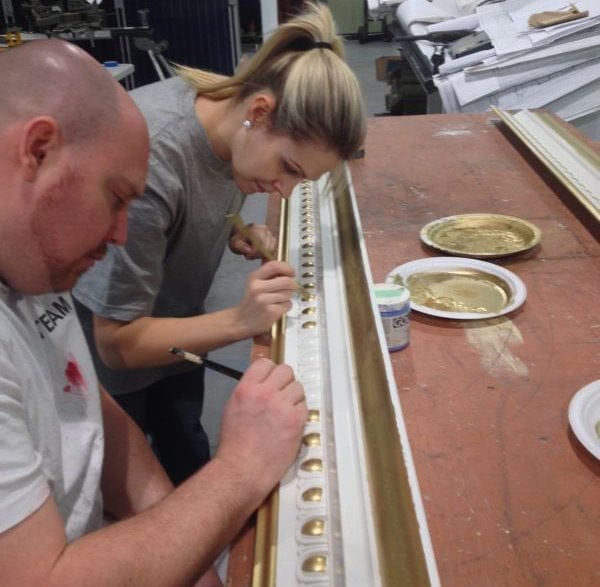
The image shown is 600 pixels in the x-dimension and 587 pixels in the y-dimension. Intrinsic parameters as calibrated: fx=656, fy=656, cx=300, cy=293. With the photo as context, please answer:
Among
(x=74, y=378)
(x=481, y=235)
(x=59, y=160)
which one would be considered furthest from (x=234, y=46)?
(x=59, y=160)

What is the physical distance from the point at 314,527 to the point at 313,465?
12 cm

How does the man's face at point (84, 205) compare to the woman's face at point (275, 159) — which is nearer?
the man's face at point (84, 205)

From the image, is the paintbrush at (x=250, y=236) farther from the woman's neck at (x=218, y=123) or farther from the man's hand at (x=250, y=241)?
the woman's neck at (x=218, y=123)

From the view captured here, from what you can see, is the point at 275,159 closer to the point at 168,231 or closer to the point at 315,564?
the point at 168,231

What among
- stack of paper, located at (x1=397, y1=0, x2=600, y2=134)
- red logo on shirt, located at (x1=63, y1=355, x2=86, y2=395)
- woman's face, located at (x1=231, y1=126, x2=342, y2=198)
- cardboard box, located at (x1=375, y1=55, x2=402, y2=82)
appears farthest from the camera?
cardboard box, located at (x1=375, y1=55, x2=402, y2=82)

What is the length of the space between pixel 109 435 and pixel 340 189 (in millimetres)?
1046

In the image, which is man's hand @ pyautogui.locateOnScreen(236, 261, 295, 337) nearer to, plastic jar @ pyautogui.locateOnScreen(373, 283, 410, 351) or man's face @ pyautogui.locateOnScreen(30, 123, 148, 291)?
plastic jar @ pyautogui.locateOnScreen(373, 283, 410, 351)

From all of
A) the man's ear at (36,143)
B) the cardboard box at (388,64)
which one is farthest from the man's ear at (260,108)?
the cardboard box at (388,64)

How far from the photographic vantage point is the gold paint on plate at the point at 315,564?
77 cm

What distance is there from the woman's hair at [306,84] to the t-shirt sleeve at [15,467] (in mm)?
783

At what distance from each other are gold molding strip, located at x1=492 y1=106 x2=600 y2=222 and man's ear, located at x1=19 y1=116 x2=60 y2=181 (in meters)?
1.30

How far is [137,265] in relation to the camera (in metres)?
1.23

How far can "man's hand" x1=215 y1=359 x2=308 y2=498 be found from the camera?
0.90 metres

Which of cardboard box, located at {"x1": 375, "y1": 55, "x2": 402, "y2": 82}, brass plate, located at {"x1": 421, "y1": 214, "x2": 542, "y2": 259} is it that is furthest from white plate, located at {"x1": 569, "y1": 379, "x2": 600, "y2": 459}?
cardboard box, located at {"x1": 375, "y1": 55, "x2": 402, "y2": 82}
